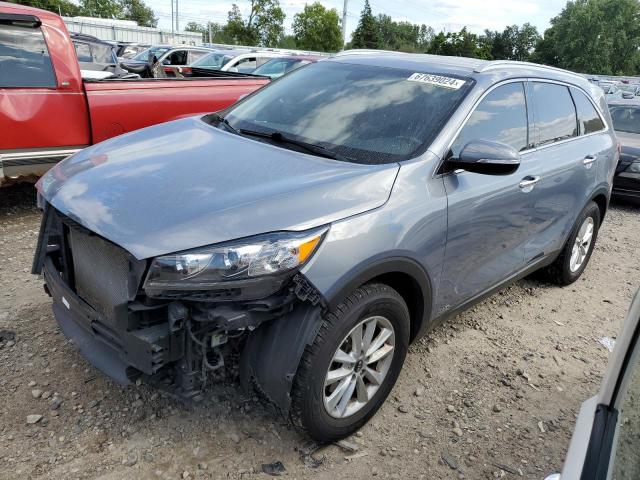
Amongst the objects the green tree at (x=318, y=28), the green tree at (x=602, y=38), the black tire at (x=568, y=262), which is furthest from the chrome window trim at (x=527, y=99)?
the green tree at (x=602, y=38)

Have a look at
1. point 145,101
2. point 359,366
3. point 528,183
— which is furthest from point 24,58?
point 528,183

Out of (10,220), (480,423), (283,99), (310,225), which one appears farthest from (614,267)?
(10,220)

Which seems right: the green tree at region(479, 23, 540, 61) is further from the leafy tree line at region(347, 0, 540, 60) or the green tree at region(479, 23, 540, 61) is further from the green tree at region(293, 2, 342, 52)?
the green tree at region(293, 2, 342, 52)

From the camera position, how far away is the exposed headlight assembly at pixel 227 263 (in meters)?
2.08

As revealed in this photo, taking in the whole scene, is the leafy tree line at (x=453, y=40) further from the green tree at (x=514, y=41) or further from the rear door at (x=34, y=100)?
the rear door at (x=34, y=100)

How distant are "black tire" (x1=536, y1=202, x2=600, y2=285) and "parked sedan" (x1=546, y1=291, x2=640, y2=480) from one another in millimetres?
3065

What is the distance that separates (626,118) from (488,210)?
8198 mm

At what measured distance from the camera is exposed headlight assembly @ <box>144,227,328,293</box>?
6.81ft

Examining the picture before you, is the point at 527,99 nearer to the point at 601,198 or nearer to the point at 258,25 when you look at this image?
the point at 601,198

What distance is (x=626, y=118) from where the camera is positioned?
962cm

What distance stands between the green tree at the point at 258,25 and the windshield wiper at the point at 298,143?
2249 inches

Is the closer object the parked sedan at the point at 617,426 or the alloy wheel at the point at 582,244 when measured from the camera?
the parked sedan at the point at 617,426

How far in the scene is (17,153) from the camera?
4.81 metres

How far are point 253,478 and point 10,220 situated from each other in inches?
164
